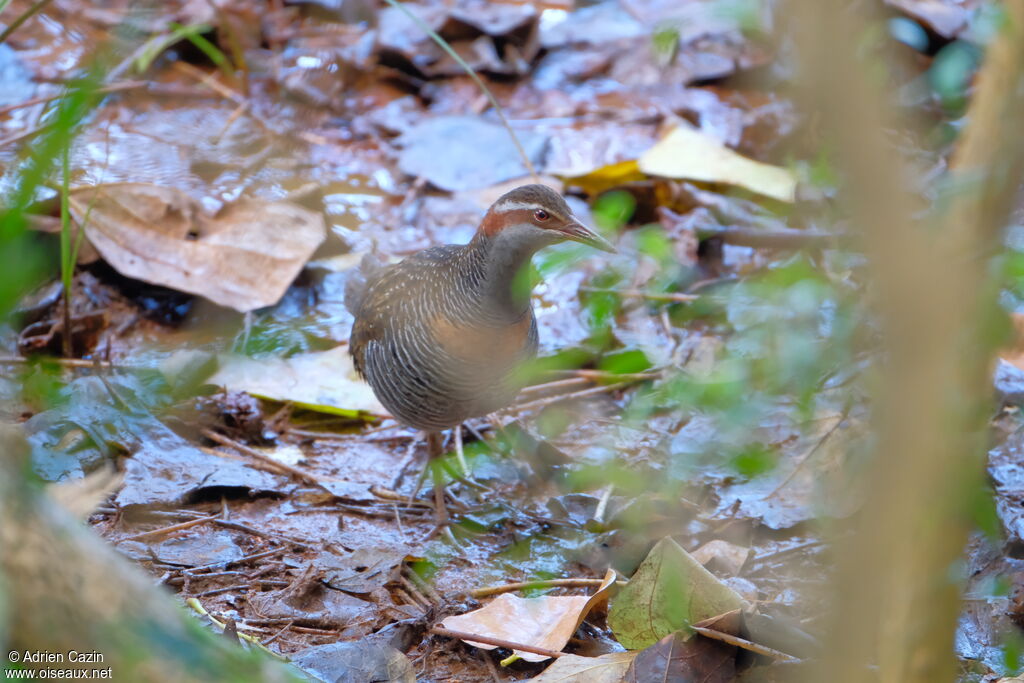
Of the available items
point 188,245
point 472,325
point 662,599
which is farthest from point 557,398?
point 188,245

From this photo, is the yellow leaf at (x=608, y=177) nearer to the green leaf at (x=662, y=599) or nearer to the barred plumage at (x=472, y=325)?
the barred plumage at (x=472, y=325)

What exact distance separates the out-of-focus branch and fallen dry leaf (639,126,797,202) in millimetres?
4274

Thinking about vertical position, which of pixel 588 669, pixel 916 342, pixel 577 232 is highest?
pixel 916 342

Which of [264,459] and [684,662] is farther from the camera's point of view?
[264,459]

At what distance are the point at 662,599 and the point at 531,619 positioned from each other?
44 centimetres

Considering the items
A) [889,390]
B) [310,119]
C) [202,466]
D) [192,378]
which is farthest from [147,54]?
[889,390]

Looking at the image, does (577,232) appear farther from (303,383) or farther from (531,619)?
(303,383)

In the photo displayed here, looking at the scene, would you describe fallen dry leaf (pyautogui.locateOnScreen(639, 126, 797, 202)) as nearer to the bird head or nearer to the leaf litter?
the leaf litter

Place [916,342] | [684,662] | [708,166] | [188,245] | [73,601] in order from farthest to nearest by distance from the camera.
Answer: [708,166] < [188,245] < [684,662] < [73,601] < [916,342]

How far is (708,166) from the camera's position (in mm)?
5680

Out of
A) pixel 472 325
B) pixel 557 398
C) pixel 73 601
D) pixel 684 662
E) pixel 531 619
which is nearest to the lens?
pixel 73 601

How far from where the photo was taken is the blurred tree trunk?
4.44 feet

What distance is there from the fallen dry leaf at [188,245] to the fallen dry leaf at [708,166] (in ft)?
6.65

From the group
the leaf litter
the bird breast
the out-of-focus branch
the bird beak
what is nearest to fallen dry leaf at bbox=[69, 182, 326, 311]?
the leaf litter
